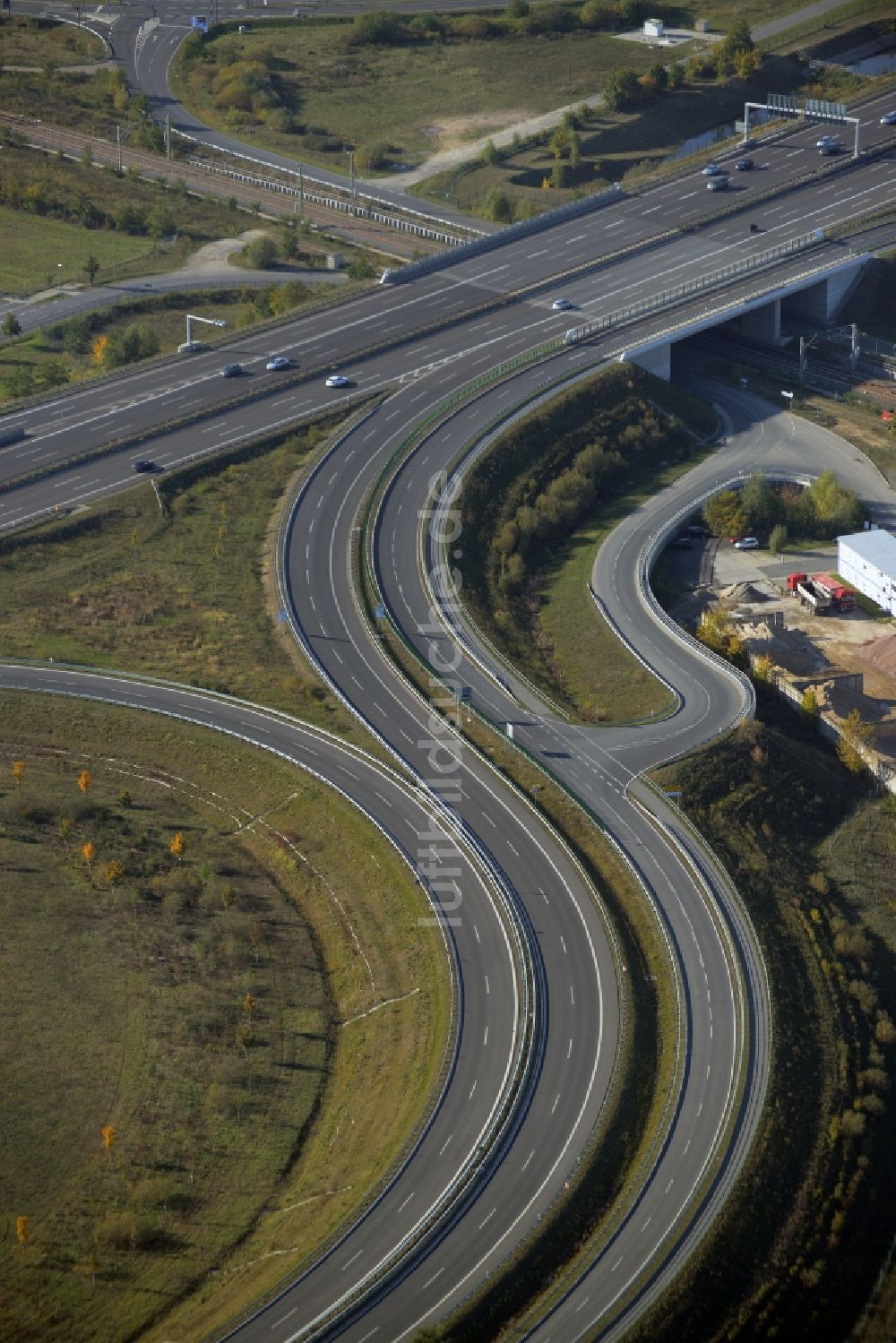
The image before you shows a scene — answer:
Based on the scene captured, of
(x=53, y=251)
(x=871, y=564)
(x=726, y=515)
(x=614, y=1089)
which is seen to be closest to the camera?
(x=614, y=1089)

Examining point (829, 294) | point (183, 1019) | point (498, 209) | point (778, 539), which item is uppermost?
point (498, 209)

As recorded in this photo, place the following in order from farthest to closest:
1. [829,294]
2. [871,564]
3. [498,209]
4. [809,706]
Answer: [498,209] → [829,294] → [871,564] → [809,706]

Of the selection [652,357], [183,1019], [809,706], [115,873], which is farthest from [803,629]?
[183,1019]

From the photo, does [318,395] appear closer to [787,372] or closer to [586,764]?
[787,372]

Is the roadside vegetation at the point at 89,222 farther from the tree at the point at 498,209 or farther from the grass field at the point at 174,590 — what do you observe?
the grass field at the point at 174,590

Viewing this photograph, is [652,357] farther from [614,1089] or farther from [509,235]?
[614,1089]

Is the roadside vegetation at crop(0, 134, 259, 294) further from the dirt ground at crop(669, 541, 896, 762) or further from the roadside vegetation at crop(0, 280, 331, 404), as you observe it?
the dirt ground at crop(669, 541, 896, 762)

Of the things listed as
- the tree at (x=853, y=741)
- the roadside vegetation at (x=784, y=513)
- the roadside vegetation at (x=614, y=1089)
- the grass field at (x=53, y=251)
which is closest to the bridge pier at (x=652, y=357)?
the roadside vegetation at (x=784, y=513)
